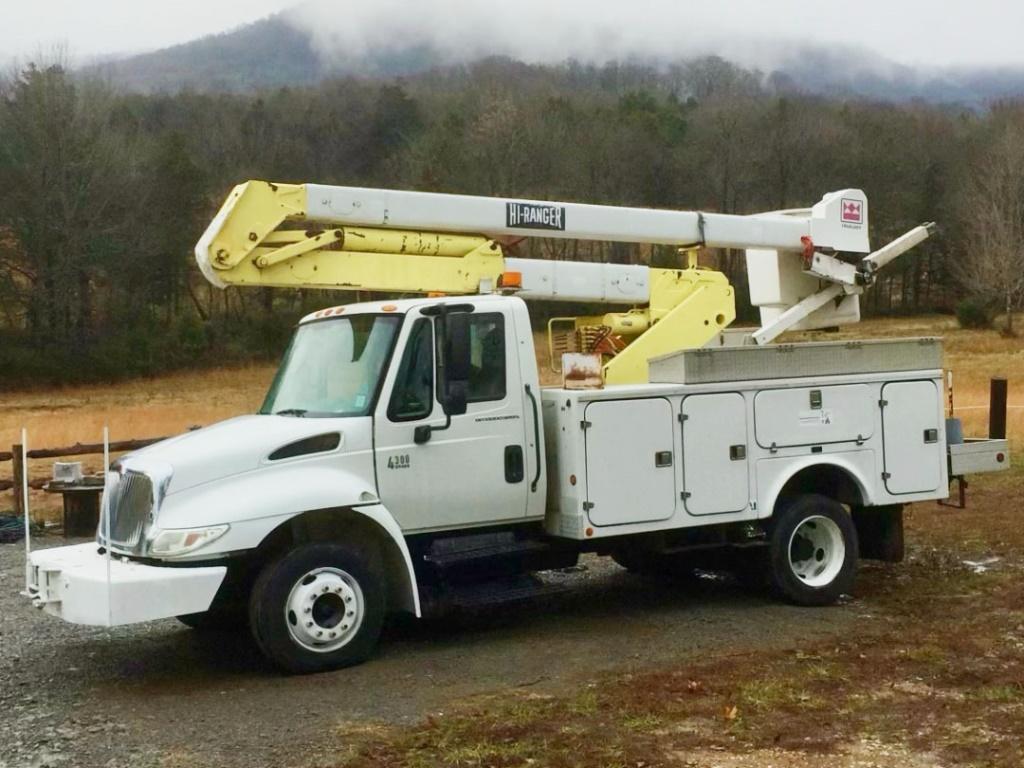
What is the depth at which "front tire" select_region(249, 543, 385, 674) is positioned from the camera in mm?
7961

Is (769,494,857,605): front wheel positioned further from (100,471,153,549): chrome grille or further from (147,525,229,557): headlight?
(100,471,153,549): chrome grille

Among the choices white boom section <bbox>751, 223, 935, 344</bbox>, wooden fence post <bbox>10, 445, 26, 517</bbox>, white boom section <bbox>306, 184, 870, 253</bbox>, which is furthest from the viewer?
wooden fence post <bbox>10, 445, 26, 517</bbox>

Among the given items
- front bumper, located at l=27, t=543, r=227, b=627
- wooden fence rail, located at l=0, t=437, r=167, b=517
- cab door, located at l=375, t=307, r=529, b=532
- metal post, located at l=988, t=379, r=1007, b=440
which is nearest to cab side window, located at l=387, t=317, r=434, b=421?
cab door, located at l=375, t=307, r=529, b=532

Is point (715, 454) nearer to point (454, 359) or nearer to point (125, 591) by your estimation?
point (454, 359)

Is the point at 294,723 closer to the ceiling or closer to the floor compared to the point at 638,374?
closer to the floor

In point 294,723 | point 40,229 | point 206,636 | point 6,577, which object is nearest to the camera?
point 294,723

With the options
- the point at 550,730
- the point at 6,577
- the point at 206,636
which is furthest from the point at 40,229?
the point at 550,730

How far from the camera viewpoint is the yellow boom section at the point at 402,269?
8922 millimetres

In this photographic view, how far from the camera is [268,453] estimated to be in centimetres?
820

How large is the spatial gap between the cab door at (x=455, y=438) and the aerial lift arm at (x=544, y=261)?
33.3 inches

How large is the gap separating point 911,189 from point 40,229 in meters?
45.8

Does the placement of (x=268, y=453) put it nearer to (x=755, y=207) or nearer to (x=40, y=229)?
(x=40, y=229)

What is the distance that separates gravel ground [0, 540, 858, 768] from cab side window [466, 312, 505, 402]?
70.0 inches

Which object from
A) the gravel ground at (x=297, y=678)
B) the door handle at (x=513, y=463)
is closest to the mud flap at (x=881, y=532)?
the gravel ground at (x=297, y=678)
